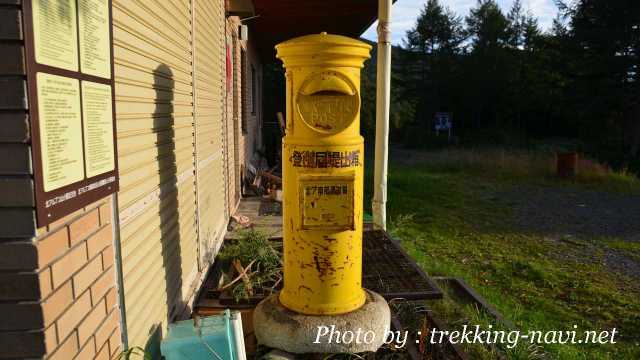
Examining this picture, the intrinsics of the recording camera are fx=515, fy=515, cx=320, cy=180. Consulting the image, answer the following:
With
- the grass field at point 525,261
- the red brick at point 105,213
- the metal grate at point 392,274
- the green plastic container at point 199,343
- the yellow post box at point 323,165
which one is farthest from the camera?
the grass field at point 525,261

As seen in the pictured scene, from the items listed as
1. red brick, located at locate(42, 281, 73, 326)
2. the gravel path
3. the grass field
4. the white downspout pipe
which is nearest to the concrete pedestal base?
the grass field

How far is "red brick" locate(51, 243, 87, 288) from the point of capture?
1823 millimetres

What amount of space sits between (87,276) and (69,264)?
181 millimetres

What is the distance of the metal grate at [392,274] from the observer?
4.44m

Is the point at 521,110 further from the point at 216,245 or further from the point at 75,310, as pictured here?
the point at 75,310

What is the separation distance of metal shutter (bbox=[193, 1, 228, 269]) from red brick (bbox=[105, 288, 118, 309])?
2.31 m

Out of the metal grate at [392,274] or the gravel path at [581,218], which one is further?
the gravel path at [581,218]

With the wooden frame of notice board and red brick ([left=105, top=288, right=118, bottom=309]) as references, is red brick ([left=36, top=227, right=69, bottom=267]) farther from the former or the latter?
red brick ([left=105, top=288, right=118, bottom=309])

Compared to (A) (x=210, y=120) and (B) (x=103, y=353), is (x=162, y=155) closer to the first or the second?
(B) (x=103, y=353)

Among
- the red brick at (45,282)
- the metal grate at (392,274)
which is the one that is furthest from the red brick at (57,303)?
the metal grate at (392,274)

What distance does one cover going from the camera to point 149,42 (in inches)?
125

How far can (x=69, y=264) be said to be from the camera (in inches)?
76.1

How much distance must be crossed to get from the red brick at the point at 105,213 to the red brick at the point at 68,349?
53 centimetres

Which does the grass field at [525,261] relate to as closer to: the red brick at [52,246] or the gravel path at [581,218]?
the gravel path at [581,218]
